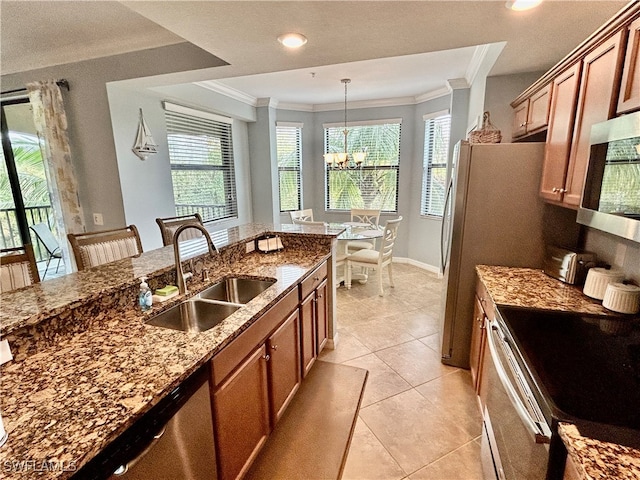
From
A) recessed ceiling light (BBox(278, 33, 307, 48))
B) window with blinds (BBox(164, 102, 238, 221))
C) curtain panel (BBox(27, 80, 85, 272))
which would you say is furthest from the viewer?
window with blinds (BBox(164, 102, 238, 221))

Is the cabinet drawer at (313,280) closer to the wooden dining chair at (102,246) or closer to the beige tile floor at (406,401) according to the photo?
the beige tile floor at (406,401)

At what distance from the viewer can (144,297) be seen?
58.7 inches

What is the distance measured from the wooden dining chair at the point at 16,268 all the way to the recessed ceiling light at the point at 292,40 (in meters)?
1.95

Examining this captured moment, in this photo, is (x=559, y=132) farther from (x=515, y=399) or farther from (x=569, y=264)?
(x=515, y=399)

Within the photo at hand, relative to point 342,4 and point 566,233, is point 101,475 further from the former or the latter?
point 566,233

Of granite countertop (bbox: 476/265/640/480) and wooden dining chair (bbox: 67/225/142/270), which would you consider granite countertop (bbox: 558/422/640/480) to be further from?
wooden dining chair (bbox: 67/225/142/270)

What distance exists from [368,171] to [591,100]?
4051 mm

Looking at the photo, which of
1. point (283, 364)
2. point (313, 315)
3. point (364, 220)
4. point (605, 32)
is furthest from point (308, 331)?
point (364, 220)

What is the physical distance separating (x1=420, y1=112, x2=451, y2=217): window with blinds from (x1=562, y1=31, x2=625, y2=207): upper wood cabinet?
3.05m

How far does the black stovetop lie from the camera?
90cm

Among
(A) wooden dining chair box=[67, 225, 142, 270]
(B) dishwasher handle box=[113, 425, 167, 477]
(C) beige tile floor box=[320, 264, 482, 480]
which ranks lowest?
(C) beige tile floor box=[320, 264, 482, 480]

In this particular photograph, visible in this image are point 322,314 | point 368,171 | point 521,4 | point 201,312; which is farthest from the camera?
point 368,171

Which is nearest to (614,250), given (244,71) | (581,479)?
(581,479)

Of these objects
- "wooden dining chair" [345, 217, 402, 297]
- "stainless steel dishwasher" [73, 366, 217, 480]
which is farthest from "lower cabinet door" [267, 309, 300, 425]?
"wooden dining chair" [345, 217, 402, 297]
